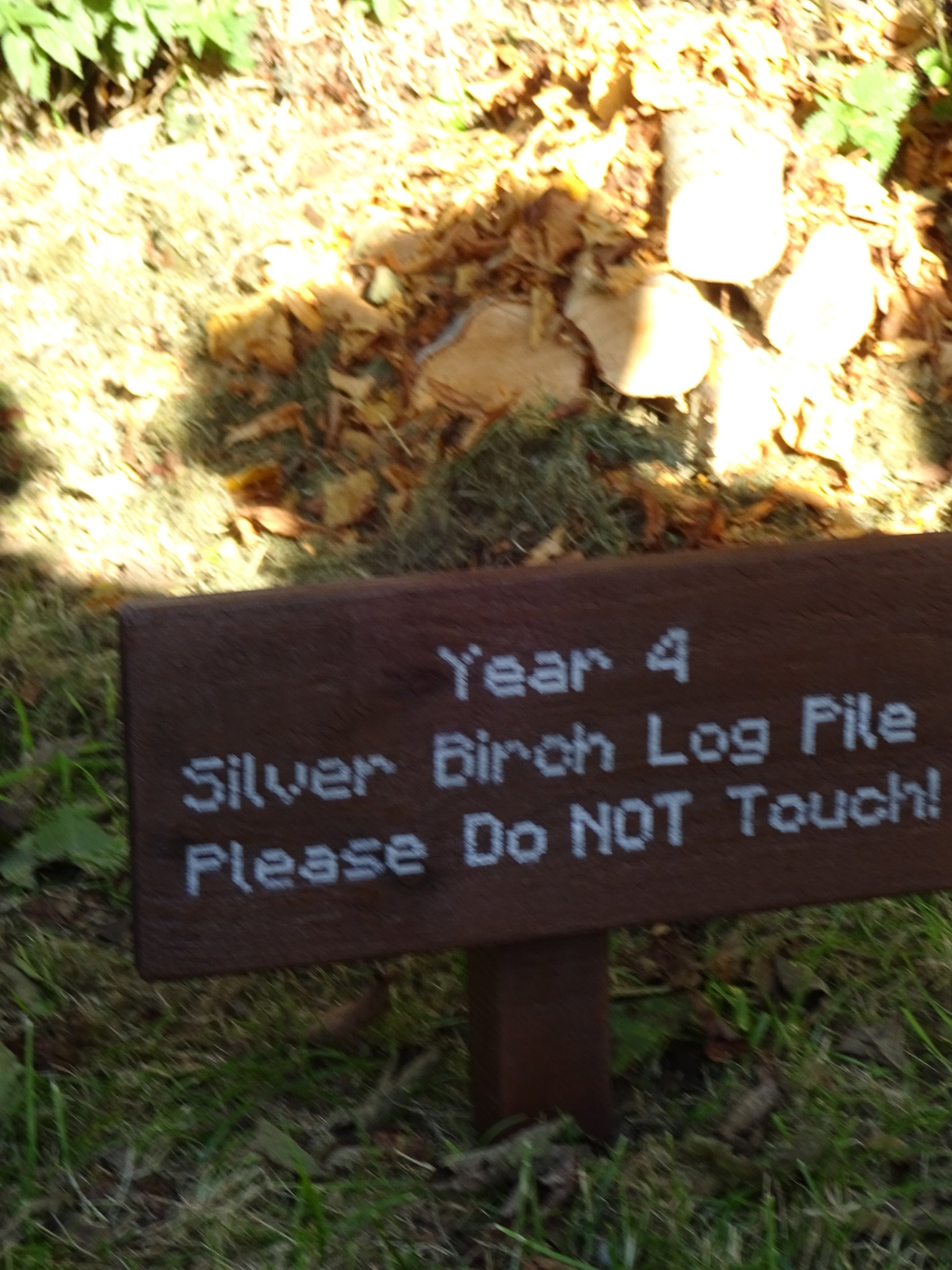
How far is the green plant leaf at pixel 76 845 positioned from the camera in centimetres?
277

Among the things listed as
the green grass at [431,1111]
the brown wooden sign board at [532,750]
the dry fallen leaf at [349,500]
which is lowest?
the green grass at [431,1111]

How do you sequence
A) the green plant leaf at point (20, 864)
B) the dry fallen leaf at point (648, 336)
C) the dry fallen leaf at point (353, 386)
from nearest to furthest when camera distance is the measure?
1. the green plant leaf at point (20, 864)
2. the dry fallen leaf at point (648, 336)
3. the dry fallen leaf at point (353, 386)

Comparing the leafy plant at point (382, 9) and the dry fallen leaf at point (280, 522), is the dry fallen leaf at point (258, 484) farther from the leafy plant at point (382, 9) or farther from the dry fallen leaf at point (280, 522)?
the leafy plant at point (382, 9)

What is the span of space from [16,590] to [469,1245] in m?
2.15

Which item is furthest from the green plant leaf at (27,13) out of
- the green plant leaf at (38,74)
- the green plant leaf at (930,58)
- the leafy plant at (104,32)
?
the green plant leaf at (930,58)

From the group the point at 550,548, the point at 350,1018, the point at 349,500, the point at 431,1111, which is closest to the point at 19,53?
the point at 349,500

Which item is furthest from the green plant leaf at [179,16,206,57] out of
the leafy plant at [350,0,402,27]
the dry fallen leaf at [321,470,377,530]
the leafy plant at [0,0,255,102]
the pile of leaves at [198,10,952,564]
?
the dry fallen leaf at [321,470,377,530]

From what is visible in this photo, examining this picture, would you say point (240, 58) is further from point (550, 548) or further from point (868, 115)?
point (550, 548)

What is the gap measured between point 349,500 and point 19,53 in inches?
73.7

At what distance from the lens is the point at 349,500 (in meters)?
3.82

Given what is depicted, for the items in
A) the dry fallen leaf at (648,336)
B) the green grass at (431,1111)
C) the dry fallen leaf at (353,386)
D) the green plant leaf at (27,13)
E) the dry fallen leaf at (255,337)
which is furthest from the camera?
the green plant leaf at (27,13)

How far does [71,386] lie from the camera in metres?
4.17

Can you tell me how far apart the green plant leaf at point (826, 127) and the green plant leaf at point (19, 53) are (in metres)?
2.31

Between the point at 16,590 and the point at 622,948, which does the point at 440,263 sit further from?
the point at 622,948
